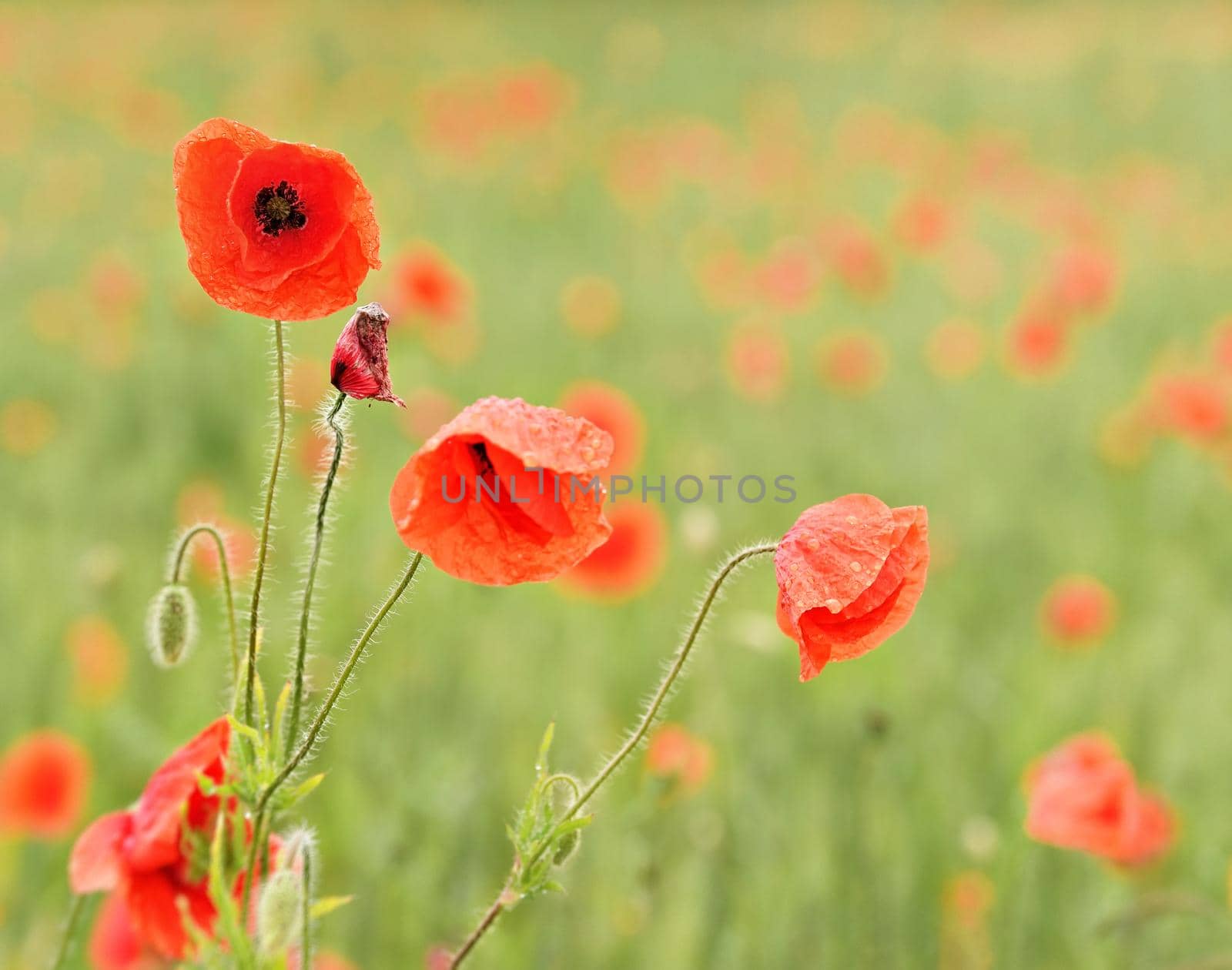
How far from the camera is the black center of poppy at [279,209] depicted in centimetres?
92

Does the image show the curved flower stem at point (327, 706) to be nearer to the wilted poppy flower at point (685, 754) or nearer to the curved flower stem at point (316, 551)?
the curved flower stem at point (316, 551)

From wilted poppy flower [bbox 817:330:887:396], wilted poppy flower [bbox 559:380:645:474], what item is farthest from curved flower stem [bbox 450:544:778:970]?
wilted poppy flower [bbox 817:330:887:396]

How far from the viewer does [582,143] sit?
6746 millimetres

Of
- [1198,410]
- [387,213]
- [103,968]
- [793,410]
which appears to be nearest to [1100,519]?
[1198,410]

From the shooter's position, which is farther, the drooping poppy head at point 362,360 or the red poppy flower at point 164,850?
the red poppy flower at point 164,850

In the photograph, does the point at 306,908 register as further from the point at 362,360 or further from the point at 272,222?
the point at 272,222

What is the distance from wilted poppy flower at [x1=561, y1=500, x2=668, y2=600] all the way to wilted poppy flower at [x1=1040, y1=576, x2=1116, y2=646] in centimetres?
93

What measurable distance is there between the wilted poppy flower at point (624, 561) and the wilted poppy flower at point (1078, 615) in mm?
928

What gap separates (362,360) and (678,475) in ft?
8.75

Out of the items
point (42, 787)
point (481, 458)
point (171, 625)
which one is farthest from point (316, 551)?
point (42, 787)

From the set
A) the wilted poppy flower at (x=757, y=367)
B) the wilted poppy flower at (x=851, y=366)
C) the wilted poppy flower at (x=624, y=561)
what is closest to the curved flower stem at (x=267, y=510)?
the wilted poppy flower at (x=624, y=561)

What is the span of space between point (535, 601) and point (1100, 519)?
176cm

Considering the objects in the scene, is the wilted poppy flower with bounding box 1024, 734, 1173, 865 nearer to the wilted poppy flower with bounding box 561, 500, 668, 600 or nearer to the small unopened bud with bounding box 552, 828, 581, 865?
the small unopened bud with bounding box 552, 828, 581, 865

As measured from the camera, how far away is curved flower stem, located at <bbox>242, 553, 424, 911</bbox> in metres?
0.86
